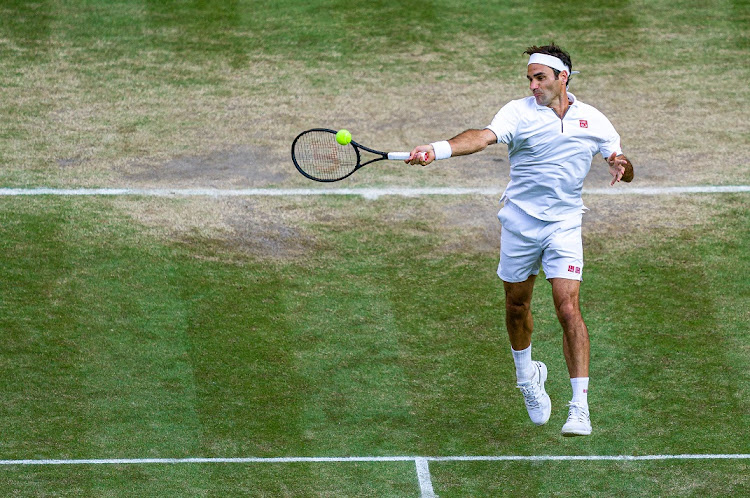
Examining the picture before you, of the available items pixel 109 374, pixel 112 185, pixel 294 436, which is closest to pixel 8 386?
pixel 109 374

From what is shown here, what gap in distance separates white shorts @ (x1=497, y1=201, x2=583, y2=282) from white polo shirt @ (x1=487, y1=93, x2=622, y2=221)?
79mm

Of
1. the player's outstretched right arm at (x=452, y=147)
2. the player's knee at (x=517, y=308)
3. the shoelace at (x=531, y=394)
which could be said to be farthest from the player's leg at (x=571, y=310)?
the player's outstretched right arm at (x=452, y=147)

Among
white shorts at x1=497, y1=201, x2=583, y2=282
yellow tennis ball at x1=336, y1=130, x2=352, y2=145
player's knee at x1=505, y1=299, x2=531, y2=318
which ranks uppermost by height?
yellow tennis ball at x1=336, y1=130, x2=352, y2=145

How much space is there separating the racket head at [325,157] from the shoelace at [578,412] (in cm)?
259

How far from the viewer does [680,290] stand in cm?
1325

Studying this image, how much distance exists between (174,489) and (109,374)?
1.97 meters

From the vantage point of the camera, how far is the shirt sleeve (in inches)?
377

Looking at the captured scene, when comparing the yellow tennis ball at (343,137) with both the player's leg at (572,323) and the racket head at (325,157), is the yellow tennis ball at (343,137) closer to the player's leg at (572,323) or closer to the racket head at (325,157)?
the racket head at (325,157)

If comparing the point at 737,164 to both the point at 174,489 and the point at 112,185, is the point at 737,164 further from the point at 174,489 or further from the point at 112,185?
the point at 174,489

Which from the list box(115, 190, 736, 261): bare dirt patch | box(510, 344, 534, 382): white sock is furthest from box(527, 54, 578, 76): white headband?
box(115, 190, 736, 261): bare dirt patch

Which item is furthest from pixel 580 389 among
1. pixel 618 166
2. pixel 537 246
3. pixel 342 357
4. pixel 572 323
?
pixel 342 357

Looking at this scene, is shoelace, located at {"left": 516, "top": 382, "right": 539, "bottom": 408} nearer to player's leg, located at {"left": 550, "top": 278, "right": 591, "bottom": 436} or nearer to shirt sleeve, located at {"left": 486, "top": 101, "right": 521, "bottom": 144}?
player's leg, located at {"left": 550, "top": 278, "right": 591, "bottom": 436}

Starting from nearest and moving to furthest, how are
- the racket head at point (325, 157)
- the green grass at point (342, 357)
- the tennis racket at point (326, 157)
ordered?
1. the green grass at point (342, 357)
2. the tennis racket at point (326, 157)
3. the racket head at point (325, 157)

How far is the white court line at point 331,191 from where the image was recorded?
15.2m
